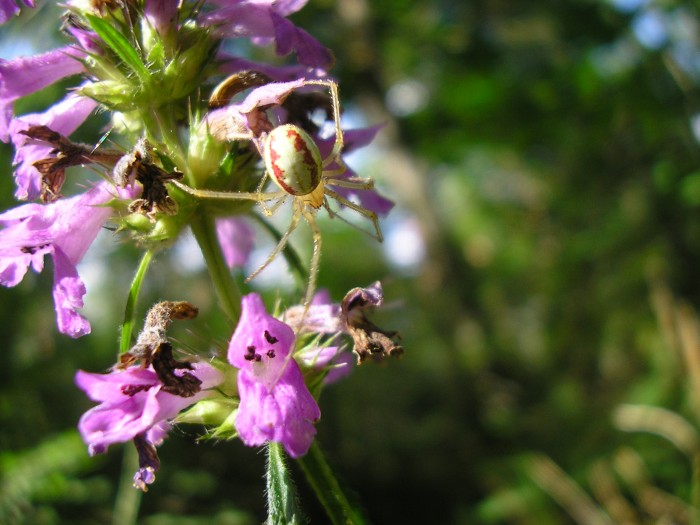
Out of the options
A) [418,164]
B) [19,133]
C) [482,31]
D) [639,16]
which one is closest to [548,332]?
[418,164]

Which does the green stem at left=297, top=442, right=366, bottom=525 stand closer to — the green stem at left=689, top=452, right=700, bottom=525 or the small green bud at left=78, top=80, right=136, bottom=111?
the small green bud at left=78, top=80, right=136, bottom=111

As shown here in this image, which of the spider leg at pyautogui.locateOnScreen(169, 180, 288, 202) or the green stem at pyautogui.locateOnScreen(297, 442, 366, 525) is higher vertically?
the spider leg at pyautogui.locateOnScreen(169, 180, 288, 202)

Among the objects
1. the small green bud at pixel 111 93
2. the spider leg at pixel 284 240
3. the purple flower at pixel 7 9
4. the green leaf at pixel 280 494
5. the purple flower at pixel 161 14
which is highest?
the purple flower at pixel 7 9

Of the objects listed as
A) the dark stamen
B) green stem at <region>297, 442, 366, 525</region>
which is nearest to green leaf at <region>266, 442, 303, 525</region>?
green stem at <region>297, 442, 366, 525</region>

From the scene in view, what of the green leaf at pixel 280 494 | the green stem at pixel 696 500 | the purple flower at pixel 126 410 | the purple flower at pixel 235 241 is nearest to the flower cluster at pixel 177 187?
the purple flower at pixel 126 410

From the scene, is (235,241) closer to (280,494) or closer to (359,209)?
(359,209)

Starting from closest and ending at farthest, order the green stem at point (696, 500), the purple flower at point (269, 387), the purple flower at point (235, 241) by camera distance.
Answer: the purple flower at point (269, 387)
the purple flower at point (235, 241)
the green stem at point (696, 500)

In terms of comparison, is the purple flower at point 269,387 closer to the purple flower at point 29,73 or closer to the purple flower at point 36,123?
the purple flower at point 36,123
